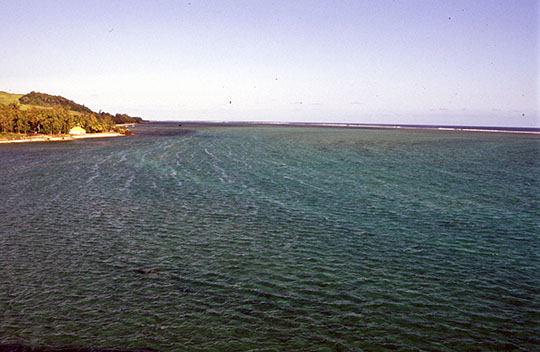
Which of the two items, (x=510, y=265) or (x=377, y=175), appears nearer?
(x=510, y=265)

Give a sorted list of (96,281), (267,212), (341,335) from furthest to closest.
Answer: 1. (267,212)
2. (96,281)
3. (341,335)

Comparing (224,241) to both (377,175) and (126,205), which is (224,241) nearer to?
(126,205)

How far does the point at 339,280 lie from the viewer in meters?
24.5

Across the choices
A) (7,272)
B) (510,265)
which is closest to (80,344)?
(7,272)

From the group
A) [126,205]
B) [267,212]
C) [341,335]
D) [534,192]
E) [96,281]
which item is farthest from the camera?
[534,192]

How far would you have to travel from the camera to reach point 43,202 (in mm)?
47000

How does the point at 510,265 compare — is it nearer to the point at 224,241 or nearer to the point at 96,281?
the point at 224,241

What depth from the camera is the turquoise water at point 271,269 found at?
60.1 feet

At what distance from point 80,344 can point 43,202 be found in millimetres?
36948

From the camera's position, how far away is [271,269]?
85.9 feet

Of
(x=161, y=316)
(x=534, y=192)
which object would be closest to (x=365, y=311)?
(x=161, y=316)

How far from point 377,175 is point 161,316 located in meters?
59.3

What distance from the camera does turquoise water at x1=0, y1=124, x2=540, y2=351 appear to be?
722 inches

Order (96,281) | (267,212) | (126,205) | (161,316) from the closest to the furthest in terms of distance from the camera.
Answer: (161,316) → (96,281) → (267,212) → (126,205)
